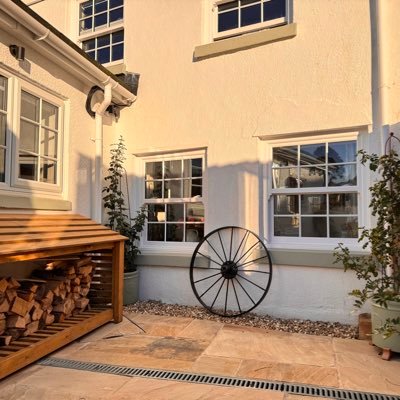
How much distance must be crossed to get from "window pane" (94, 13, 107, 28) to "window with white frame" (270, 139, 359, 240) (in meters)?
3.78

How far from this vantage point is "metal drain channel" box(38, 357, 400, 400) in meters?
2.71

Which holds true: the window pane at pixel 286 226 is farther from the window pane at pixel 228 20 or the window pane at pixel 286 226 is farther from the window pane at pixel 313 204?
the window pane at pixel 228 20

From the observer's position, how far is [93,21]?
6.36m

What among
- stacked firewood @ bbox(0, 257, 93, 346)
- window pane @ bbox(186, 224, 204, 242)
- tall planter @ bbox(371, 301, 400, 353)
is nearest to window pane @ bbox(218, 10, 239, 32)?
window pane @ bbox(186, 224, 204, 242)

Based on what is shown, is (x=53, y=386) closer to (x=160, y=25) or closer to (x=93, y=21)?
(x=160, y=25)

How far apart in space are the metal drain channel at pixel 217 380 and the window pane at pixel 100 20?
533 centimetres

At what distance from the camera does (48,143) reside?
449cm

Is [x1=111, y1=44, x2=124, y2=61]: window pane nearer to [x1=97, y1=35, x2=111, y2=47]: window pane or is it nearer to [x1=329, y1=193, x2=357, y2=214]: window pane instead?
[x1=97, y1=35, x2=111, y2=47]: window pane

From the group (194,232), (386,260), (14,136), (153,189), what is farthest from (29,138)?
(386,260)

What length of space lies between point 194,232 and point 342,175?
2165mm

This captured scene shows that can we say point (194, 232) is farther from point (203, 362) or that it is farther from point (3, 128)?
point (3, 128)

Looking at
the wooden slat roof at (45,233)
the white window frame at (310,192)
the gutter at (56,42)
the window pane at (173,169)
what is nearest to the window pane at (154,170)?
the window pane at (173,169)

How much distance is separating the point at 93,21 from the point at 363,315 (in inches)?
243

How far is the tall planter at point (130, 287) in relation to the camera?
16.8ft
